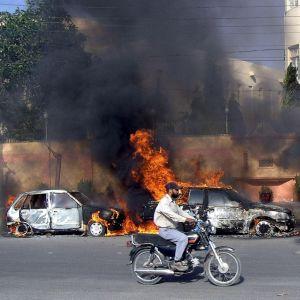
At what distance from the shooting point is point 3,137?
30406mm

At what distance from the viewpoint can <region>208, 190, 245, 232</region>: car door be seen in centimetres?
1622

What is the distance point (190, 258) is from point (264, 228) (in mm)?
7572

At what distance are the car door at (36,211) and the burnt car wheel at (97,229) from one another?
1.32 meters

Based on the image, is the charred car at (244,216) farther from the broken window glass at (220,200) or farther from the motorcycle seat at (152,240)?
the motorcycle seat at (152,240)

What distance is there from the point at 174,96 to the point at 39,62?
21.3 feet

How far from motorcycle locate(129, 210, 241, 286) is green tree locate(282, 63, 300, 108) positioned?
14.7 meters

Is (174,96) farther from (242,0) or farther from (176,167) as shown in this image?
(242,0)

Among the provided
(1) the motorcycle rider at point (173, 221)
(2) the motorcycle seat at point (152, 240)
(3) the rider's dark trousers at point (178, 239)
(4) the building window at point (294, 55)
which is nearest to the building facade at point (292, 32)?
(4) the building window at point (294, 55)

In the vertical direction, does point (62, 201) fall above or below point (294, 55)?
below

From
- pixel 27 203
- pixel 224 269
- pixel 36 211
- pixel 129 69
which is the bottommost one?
pixel 36 211

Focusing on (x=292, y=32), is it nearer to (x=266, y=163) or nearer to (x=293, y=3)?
(x=293, y=3)

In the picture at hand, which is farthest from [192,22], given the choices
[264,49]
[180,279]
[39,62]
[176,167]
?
[180,279]

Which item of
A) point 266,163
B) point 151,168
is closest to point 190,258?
point 151,168

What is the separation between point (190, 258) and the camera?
901 centimetres
